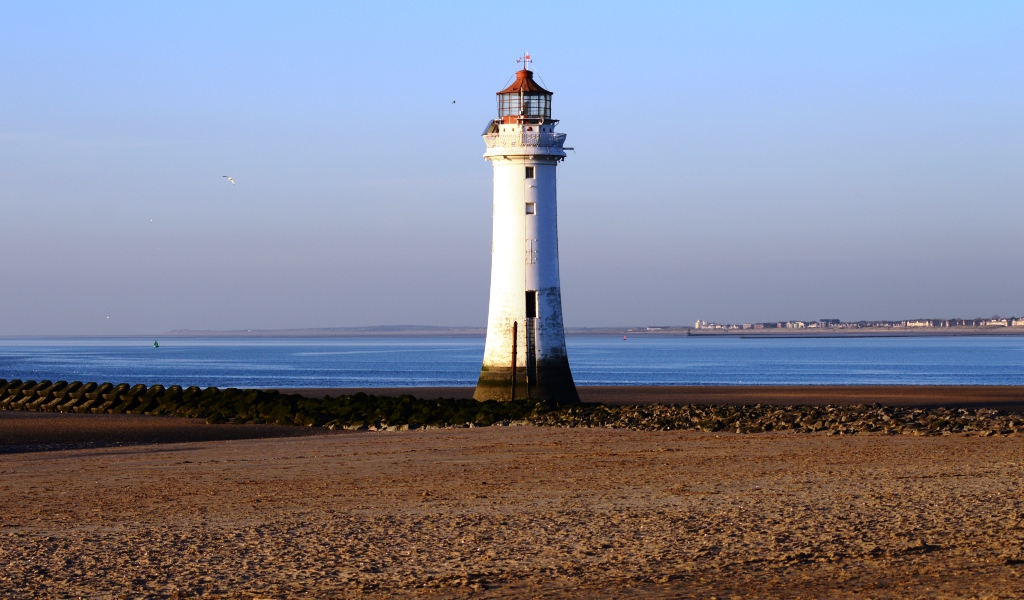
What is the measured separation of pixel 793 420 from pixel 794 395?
16010 mm

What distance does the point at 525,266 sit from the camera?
88.4ft

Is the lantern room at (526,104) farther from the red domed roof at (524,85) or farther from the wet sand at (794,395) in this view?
the wet sand at (794,395)

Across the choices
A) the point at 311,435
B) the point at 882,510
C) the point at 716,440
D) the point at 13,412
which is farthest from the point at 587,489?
the point at 13,412

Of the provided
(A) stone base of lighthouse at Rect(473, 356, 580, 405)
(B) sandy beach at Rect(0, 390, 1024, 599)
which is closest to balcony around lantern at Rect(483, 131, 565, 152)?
(A) stone base of lighthouse at Rect(473, 356, 580, 405)

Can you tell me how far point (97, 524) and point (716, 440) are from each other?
10648 mm

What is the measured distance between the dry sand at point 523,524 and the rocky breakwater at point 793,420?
3517mm

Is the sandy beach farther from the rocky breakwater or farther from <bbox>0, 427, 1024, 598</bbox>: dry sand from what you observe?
the rocky breakwater

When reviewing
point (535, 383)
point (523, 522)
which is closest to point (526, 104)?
point (535, 383)

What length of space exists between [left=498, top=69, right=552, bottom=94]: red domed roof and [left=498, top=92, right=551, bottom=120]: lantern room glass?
9 cm

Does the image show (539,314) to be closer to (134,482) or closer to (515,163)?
(515,163)

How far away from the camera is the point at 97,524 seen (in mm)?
10484

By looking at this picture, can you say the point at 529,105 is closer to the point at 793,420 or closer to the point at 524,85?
the point at 524,85

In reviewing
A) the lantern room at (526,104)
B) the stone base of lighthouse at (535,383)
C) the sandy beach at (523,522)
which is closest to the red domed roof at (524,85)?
the lantern room at (526,104)

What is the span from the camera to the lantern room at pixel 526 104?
91.1 ft
